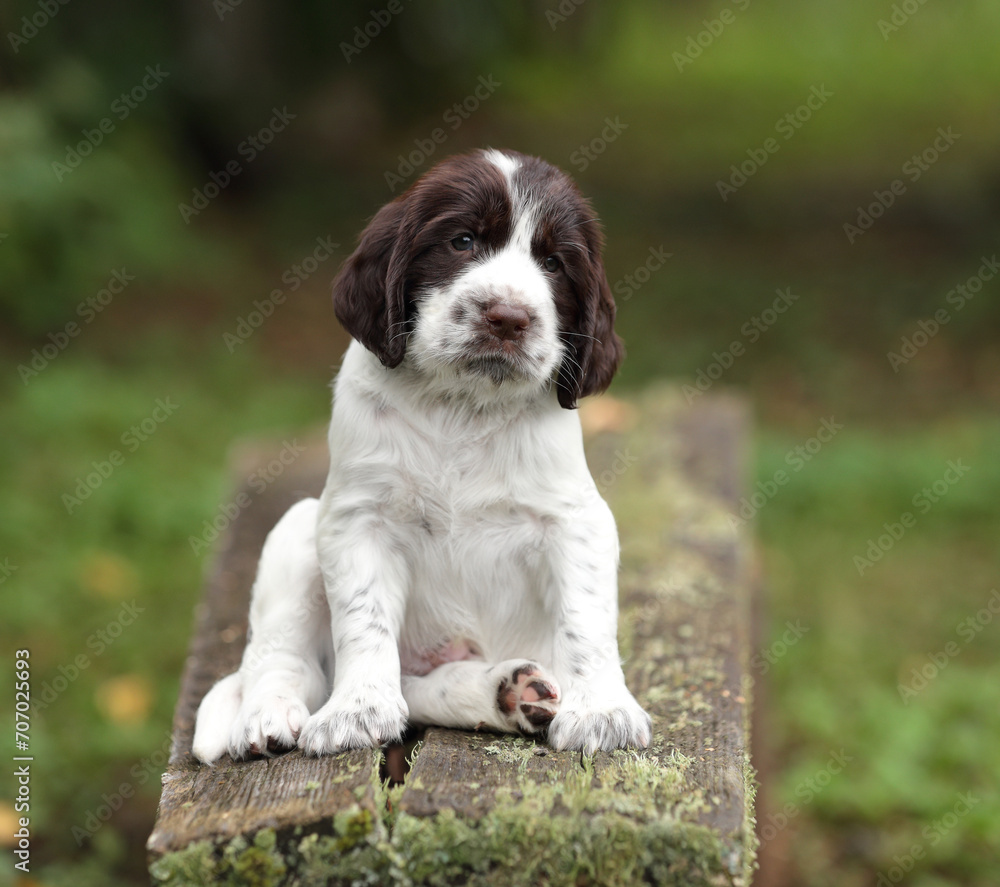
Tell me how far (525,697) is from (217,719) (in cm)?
93

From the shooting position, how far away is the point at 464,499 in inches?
131

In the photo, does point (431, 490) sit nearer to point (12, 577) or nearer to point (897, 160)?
point (12, 577)

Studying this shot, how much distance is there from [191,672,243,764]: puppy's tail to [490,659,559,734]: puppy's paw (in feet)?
2.65

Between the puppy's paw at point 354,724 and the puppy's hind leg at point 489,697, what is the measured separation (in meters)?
0.19

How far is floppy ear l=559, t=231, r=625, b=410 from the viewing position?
10.7 ft

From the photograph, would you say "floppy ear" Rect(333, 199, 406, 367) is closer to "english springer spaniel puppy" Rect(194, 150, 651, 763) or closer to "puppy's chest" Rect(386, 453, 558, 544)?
"english springer spaniel puppy" Rect(194, 150, 651, 763)

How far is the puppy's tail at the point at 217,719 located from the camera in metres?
3.29

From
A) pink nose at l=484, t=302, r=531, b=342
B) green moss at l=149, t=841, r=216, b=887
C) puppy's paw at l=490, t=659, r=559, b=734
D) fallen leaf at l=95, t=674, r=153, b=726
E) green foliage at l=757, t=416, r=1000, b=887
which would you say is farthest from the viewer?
fallen leaf at l=95, t=674, r=153, b=726

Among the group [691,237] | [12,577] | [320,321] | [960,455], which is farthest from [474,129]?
[12,577]

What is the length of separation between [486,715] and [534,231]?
135 centimetres

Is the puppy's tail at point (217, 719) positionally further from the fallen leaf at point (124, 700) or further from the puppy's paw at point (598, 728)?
the fallen leaf at point (124, 700)

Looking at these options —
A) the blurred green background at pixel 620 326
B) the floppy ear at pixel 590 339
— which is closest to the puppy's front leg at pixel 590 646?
the floppy ear at pixel 590 339

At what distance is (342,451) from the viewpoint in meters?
3.34

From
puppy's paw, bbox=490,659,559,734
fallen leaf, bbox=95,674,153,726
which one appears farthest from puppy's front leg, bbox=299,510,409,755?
fallen leaf, bbox=95,674,153,726
